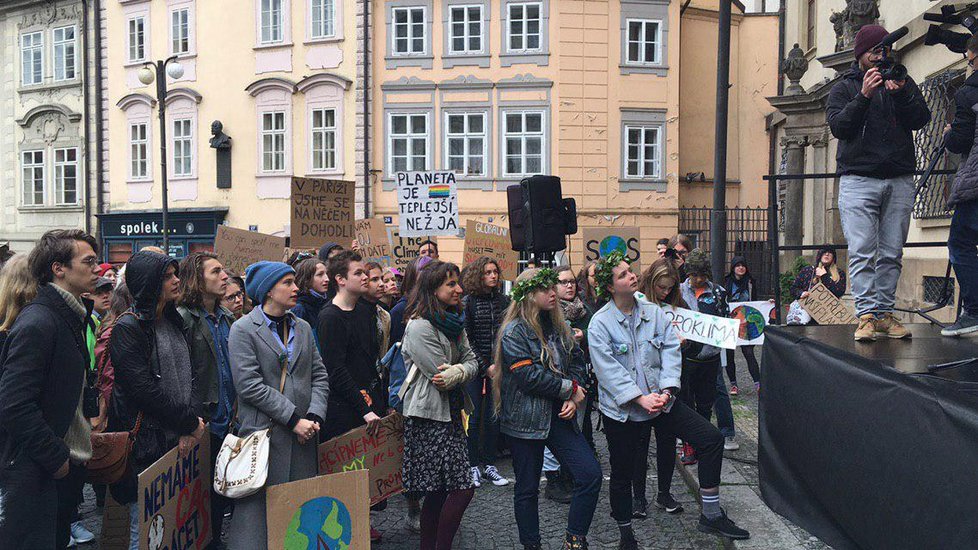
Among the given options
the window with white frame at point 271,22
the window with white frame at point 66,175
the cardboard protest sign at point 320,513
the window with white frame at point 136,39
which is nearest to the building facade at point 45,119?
the window with white frame at point 66,175

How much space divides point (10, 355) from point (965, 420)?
4153mm

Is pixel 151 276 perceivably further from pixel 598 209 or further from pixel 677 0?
pixel 677 0

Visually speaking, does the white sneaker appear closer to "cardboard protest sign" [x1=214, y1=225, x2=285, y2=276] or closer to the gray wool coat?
the gray wool coat

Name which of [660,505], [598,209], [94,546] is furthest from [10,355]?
[598,209]

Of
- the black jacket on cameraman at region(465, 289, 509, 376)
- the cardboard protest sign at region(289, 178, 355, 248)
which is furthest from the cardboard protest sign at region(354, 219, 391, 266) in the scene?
the black jacket on cameraman at region(465, 289, 509, 376)

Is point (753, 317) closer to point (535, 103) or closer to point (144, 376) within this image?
point (144, 376)

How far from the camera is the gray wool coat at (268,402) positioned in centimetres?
469

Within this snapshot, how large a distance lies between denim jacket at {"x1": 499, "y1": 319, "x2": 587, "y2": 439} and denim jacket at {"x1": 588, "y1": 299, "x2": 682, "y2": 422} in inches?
10.3

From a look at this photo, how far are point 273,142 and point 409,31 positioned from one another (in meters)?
5.38

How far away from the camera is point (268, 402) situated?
4.76 metres

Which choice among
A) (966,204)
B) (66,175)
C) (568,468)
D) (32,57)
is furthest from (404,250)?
(32,57)

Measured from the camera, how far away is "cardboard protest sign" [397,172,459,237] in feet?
40.0

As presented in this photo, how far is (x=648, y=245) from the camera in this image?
80.6 ft

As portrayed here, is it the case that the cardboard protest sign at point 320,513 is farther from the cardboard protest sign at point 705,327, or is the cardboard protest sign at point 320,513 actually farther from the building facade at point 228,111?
the building facade at point 228,111
